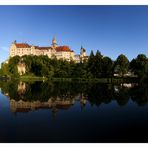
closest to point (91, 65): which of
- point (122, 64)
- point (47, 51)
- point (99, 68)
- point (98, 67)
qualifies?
point (98, 67)

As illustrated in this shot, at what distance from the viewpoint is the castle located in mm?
103938

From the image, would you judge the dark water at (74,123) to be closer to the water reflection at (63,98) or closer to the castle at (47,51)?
the water reflection at (63,98)

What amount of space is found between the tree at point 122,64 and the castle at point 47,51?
→ 35.7 metres

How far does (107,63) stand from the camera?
64375 mm

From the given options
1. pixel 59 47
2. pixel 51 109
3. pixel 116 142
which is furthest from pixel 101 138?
pixel 59 47

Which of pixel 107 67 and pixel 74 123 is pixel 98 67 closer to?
pixel 107 67

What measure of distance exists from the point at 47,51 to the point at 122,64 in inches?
1890

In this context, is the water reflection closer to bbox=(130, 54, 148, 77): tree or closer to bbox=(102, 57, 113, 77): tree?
bbox=(130, 54, 148, 77): tree

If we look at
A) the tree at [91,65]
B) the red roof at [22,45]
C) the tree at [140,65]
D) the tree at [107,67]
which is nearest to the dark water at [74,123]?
the tree at [140,65]

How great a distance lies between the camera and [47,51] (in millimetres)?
107875

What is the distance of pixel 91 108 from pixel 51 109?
249 cm

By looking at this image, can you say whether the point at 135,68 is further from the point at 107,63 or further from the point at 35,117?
the point at 35,117

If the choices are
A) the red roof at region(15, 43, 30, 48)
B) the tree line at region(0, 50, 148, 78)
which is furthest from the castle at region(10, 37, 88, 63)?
the tree line at region(0, 50, 148, 78)
